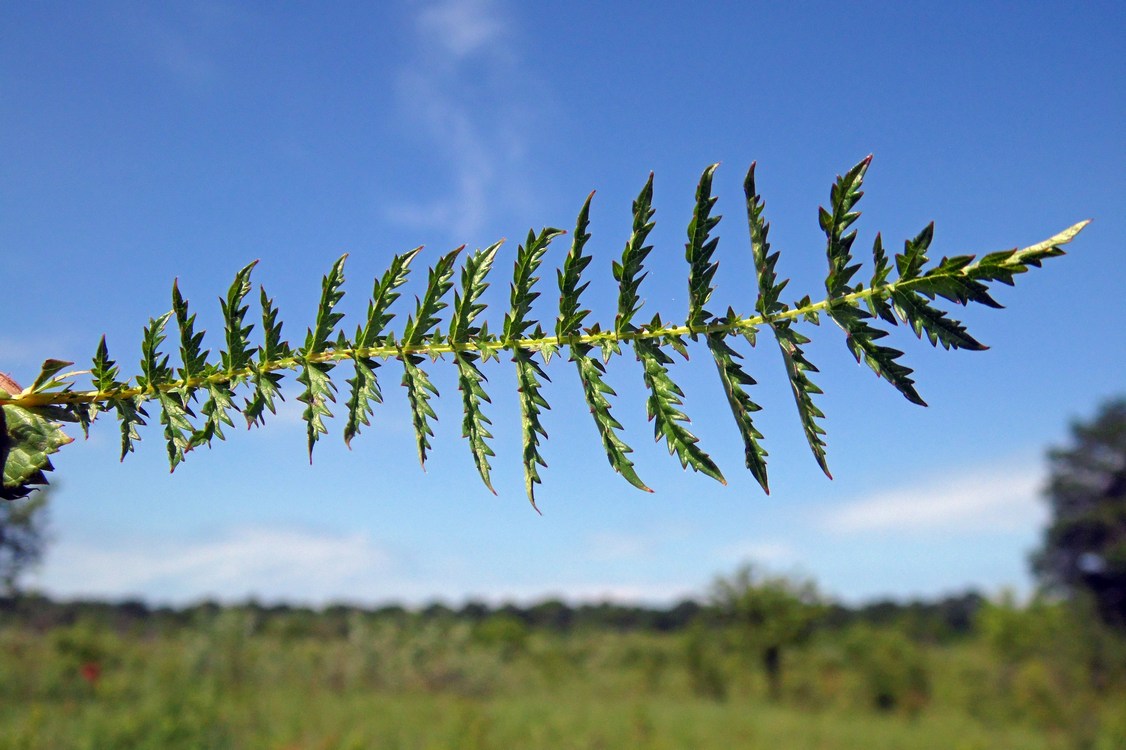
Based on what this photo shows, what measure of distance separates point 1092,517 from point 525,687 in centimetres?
2055

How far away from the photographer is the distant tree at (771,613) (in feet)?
87.3

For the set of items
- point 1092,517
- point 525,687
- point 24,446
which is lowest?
point 525,687

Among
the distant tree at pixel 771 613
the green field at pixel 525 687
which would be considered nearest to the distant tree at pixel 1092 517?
the green field at pixel 525 687

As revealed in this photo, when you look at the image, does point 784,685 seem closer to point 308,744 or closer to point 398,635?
point 398,635

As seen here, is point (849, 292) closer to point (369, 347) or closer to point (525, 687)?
point (369, 347)

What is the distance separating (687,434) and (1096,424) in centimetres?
3729

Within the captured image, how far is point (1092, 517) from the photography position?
2889 centimetres

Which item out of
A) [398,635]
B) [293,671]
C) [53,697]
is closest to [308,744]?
[53,697]

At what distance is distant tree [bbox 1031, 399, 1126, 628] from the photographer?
2711cm

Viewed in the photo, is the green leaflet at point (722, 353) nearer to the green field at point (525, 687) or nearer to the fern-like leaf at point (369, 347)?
the fern-like leaf at point (369, 347)

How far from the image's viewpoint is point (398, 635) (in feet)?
84.5

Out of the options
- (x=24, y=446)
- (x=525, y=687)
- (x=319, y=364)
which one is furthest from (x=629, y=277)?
(x=525, y=687)

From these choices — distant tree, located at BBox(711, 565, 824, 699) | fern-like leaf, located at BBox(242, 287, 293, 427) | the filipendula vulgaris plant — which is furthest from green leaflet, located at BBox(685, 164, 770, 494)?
distant tree, located at BBox(711, 565, 824, 699)

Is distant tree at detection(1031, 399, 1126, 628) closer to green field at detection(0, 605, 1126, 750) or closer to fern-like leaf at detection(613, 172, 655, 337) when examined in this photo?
green field at detection(0, 605, 1126, 750)
